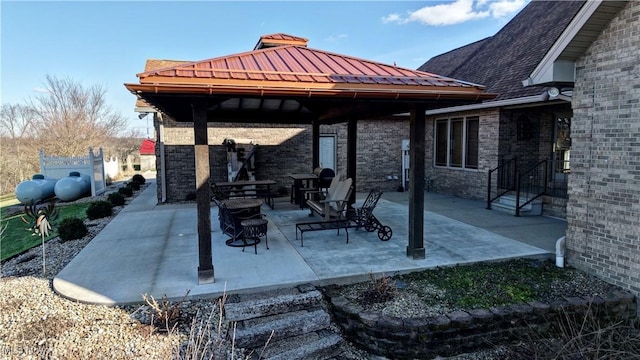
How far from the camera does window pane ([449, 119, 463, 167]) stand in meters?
12.1

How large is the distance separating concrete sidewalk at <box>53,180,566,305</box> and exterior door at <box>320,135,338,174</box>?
178 inches

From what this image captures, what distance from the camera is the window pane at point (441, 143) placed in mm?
12859

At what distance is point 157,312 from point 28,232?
6994 mm

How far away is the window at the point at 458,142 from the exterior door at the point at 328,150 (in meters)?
3.77

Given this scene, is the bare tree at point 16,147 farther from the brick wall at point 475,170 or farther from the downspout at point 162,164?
the brick wall at point 475,170

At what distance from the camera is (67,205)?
40.0 ft

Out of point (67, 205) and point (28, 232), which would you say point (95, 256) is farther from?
point (67, 205)

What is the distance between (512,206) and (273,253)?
6682mm

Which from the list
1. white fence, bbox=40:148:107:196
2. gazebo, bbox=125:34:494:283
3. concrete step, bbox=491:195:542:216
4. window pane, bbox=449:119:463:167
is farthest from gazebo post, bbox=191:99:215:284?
white fence, bbox=40:148:107:196

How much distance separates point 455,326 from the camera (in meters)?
3.85

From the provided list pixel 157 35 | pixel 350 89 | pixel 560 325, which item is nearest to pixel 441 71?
pixel 157 35

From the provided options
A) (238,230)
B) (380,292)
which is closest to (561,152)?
(380,292)

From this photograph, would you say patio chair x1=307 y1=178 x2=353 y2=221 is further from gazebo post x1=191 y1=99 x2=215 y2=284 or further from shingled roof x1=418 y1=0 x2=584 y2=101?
shingled roof x1=418 y1=0 x2=584 y2=101

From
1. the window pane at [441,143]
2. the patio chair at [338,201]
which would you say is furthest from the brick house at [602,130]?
the window pane at [441,143]
